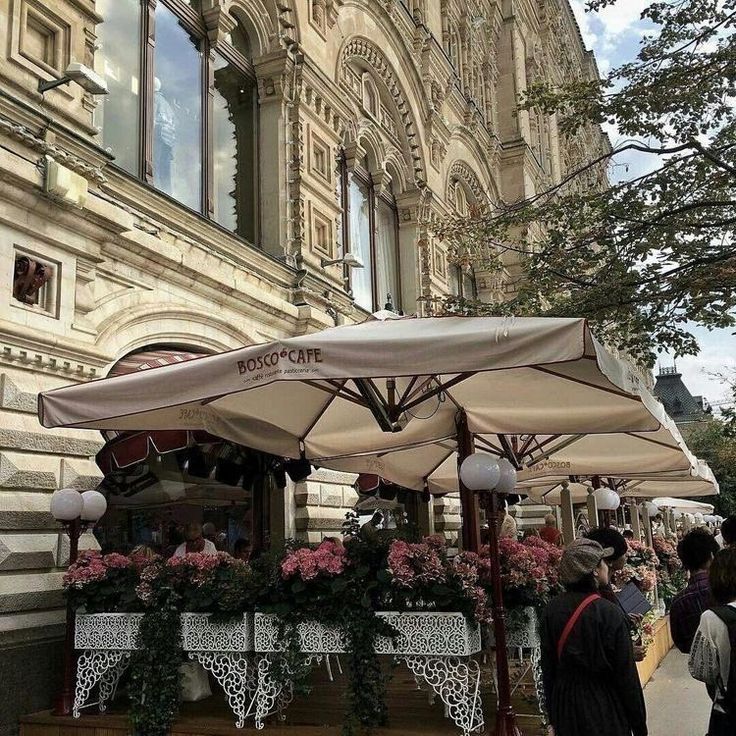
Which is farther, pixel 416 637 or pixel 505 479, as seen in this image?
pixel 505 479

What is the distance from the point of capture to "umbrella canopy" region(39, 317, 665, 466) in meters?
4.91

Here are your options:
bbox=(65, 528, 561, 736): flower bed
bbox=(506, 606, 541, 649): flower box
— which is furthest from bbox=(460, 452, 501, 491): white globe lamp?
bbox=(506, 606, 541, 649): flower box

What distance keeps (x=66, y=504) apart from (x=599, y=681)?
449 centimetres

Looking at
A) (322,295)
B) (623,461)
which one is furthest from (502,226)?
(623,461)

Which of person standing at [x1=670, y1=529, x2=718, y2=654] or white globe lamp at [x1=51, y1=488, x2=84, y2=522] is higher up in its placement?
white globe lamp at [x1=51, y1=488, x2=84, y2=522]

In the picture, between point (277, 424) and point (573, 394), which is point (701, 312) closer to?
point (573, 394)

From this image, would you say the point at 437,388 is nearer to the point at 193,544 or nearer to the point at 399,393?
the point at 399,393

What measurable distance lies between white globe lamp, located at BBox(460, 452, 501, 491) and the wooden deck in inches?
63.2

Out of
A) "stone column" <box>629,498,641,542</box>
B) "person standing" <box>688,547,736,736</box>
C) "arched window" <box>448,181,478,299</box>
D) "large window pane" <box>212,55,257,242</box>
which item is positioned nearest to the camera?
"person standing" <box>688,547,736,736</box>

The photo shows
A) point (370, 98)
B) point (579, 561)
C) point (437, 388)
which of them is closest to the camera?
point (579, 561)

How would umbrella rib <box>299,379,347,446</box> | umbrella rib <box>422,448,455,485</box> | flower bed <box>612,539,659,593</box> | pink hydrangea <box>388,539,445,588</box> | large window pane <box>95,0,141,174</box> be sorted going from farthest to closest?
flower bed <box>612,539,659,593</box> → umbrella rib <box>422,448,455,485</box> → large window pane <box>95,0,141,174</box> → umbrella rib <box>299,379,347,446</box> → pink hydrangea <box>388,539,445,588</box>

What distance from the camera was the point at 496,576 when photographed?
18.1ft

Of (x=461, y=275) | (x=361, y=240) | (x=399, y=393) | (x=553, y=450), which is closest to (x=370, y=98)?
(x=361, y=240)

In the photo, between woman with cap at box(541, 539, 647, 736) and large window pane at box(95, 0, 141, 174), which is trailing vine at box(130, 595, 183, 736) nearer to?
woman with cap at box(541, 539, 647, 736)
